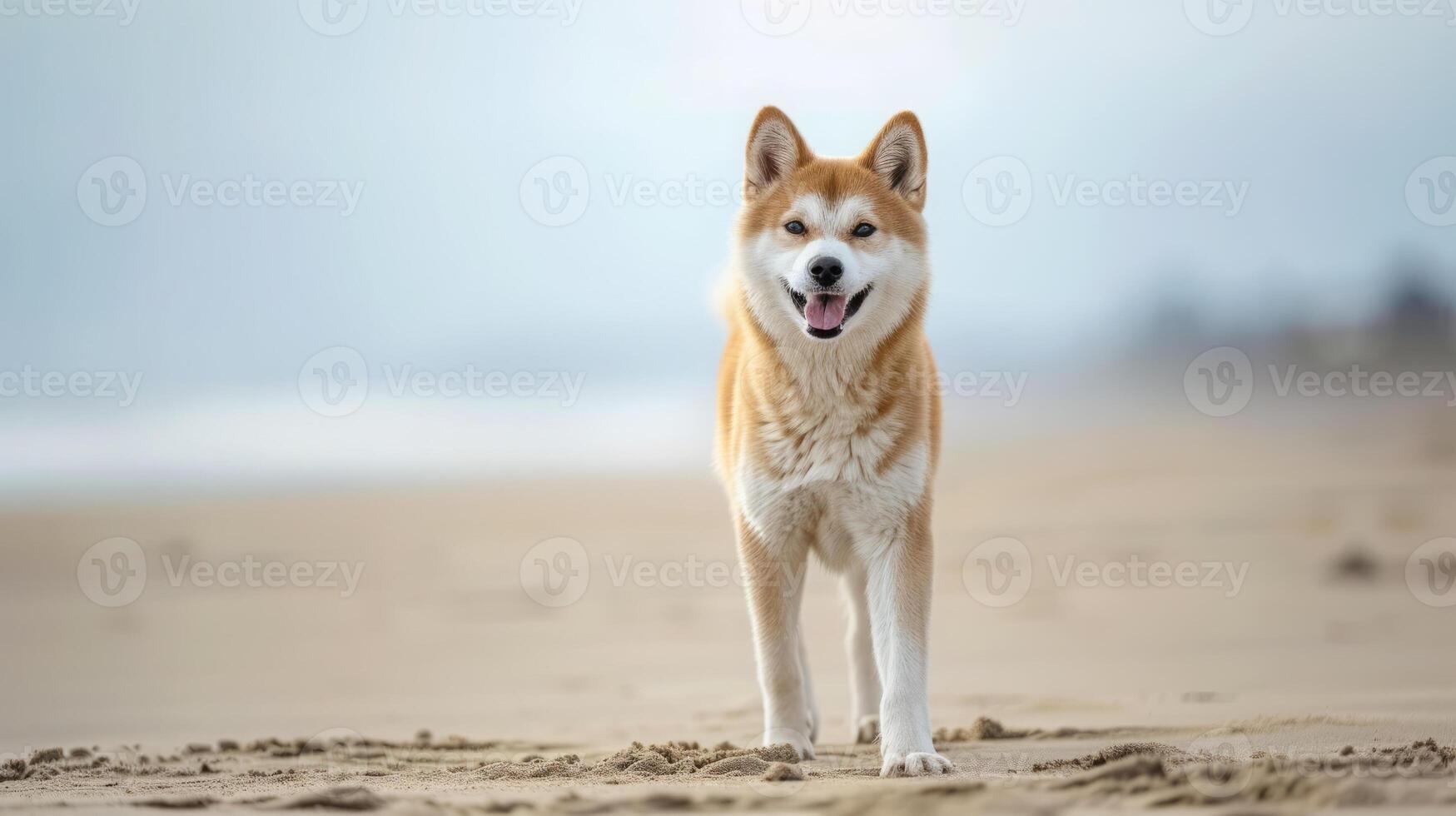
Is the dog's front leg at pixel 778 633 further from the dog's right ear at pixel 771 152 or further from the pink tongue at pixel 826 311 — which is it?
the dog's right ear at pixel 771 152

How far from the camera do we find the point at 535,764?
440 cm

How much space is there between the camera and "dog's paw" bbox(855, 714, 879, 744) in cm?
526

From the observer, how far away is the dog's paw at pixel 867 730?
17.3 feet

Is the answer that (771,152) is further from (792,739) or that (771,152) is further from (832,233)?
(792,739)

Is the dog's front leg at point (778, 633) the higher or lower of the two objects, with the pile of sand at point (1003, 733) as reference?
higher

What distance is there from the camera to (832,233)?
4438 mm

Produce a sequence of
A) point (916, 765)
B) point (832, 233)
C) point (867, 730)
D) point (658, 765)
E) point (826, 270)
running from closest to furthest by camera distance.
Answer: point (916, 765) → point (658, 765) → point (826, 270) → point (832, 233) → point (867, 730)

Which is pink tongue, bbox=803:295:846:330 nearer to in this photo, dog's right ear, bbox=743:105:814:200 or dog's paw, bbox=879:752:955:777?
dog's right ear, bbox=743:105:814:200

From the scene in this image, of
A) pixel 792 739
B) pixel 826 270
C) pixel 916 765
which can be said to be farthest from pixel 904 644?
pixel 826 270

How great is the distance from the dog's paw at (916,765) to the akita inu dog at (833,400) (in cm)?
17

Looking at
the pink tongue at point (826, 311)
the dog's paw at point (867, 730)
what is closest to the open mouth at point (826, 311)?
the pink tongue at point (826, 311)

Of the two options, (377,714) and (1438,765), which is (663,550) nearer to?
(377,714)

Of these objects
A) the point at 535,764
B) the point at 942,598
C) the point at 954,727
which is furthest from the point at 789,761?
the point at 942,598

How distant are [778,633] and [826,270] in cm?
142
